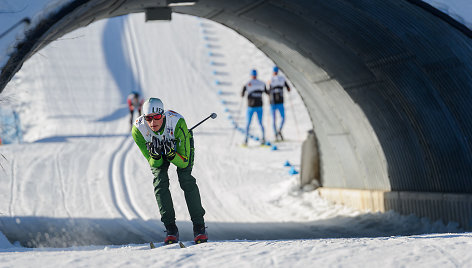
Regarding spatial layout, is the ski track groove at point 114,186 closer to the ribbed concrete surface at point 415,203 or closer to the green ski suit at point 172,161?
the ribbed concrete surface at point 415,203

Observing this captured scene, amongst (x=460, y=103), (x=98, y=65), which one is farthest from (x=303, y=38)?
(x=98, y=65)

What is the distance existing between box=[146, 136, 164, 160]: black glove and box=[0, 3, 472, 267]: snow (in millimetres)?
916

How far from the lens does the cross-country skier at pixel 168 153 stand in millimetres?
6828

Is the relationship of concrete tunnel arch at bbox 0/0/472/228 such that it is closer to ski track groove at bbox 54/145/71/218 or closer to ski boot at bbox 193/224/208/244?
ski boot at bbox 193/224/208/244

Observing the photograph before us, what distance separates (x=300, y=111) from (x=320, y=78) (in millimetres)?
14105

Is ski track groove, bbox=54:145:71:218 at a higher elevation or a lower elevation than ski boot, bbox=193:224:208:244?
higher

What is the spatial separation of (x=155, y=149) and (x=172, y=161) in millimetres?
206

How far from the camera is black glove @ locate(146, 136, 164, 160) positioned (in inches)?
270

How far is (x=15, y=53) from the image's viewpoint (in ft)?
19.9

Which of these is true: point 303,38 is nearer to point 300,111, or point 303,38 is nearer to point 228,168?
point 228,168

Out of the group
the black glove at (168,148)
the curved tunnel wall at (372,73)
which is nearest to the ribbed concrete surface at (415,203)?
the curved tunnel wall at (372,73)

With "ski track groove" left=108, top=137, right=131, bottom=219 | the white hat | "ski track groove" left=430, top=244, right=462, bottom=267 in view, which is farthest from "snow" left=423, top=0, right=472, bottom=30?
"ski track groove" left=108, top=137, right=131, bottom=219

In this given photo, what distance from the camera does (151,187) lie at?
13398 millimetres

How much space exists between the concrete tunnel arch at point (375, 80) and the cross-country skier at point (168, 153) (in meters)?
1.31
